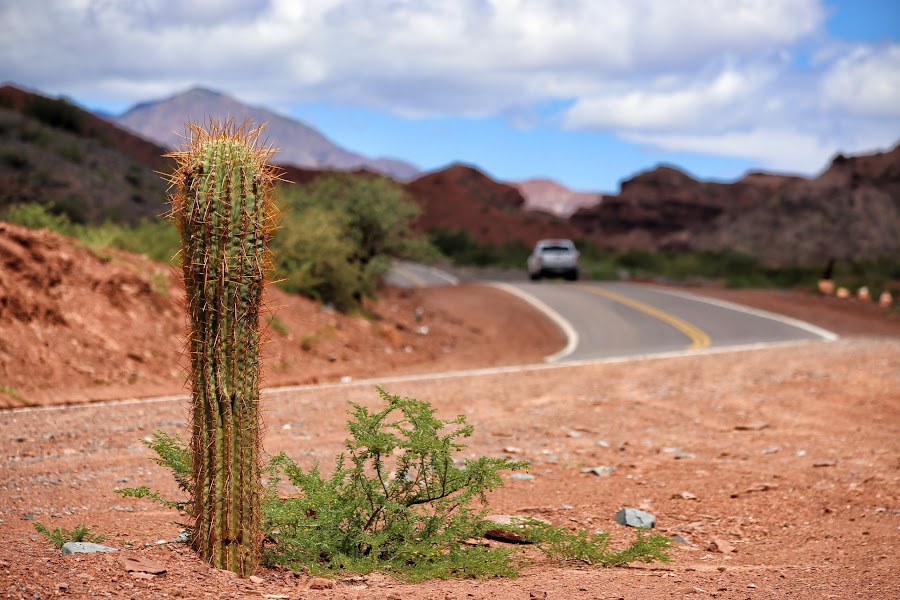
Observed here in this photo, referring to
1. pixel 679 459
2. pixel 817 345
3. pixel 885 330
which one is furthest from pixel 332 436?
pixel 885 330

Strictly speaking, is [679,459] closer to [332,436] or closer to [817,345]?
[332,436]

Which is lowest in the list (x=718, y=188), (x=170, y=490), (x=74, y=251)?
(x=170, y=490)

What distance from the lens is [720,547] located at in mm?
7453

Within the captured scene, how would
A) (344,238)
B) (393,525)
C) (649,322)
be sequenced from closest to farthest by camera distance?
(393,525) → (344,238) → (649,322)

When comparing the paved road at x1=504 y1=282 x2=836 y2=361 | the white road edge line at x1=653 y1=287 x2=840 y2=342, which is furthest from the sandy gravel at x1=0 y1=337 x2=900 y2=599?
the white road edge line at x1=653 y1=287 x2=840 y2=342

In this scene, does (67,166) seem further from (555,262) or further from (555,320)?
(555,320)

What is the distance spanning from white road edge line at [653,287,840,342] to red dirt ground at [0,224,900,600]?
10.9ft

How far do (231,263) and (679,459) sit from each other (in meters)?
6.24

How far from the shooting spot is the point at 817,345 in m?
20.8

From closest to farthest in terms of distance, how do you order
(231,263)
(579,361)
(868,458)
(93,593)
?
(93,593), (231,263), (868,458), (579,361)

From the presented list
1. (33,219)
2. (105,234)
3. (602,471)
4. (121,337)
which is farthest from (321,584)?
(33,219)

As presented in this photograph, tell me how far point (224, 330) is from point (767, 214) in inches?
3757

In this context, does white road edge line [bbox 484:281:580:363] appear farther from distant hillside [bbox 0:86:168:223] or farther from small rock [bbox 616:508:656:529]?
distant hillside [bbox 0:86:168:223]

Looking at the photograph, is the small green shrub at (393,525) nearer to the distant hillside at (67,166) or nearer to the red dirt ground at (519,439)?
the red dirt ground at (519,439)
